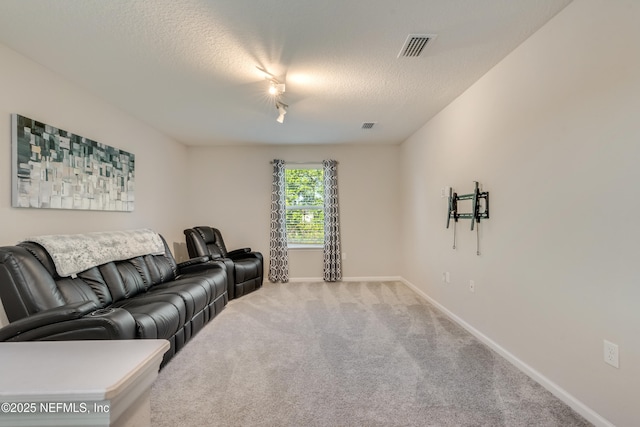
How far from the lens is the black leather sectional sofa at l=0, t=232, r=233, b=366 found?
1867 millimetres

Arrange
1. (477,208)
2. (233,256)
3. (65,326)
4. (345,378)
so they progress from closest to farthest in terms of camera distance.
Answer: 1. (65,326)
2. (345,378)
3. (477,208)
4. (233,256)

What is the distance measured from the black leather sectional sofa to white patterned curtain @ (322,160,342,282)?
92.7 inches

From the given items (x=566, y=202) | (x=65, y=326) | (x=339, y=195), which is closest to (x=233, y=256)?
(x=339, y=195)

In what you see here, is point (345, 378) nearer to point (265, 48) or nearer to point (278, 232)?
point (265, 48)

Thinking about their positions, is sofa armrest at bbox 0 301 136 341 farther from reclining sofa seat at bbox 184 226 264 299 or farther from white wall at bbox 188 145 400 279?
white wall at bbox 188 145 400 279

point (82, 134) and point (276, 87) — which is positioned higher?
point (276, 87)

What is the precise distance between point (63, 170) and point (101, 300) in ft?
4.01

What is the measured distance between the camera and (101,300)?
8.45 ft

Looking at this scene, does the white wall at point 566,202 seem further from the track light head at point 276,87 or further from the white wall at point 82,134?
the white wall at point 82,134

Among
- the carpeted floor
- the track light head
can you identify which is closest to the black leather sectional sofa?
the carpeted floor

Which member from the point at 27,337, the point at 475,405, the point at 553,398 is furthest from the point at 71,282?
the point at 553,398

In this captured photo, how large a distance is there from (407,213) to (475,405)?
3.53 m

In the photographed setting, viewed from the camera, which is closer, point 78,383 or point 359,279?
point 78,383

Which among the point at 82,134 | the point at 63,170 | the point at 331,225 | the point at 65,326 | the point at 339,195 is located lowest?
the point at 65,326
